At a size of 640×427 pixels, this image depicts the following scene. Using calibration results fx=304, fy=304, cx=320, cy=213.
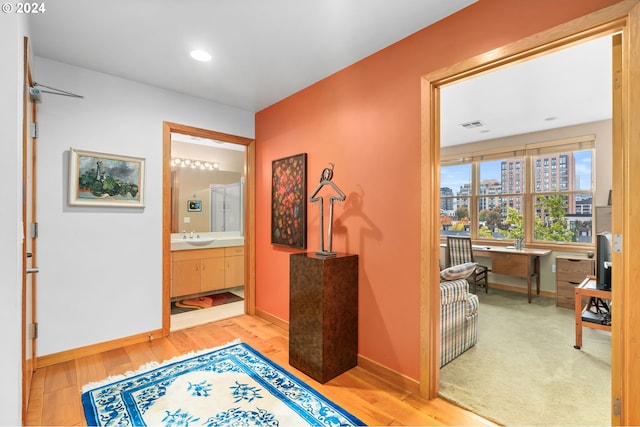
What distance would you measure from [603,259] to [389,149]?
206 centimetres

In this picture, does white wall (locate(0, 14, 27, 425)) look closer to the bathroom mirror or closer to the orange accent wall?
the orange accent wall

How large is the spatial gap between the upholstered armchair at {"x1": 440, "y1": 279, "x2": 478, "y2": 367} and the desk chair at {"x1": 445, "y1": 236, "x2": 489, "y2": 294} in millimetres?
2266

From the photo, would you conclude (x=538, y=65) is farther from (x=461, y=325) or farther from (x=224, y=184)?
(x=224, y=184)

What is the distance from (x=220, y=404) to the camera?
6.48 feet

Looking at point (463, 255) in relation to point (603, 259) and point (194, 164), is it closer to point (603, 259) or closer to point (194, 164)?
point (603, 259)

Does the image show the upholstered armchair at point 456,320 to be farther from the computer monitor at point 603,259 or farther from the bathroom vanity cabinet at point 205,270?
the bathroom vanity cabinet at point 205,270

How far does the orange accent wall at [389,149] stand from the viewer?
184 cm

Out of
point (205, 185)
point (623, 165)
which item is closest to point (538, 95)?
point (623, 165)

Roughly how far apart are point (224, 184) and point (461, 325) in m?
4.21

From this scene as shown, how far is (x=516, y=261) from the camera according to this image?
4.70 metres

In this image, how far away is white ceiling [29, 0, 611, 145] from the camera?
1.93 metres

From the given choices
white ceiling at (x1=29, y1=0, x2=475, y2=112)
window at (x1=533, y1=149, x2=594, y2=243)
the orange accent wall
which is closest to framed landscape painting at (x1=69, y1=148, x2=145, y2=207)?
white ceiling at (x1=29, y1=0, x2=475, y2=112)

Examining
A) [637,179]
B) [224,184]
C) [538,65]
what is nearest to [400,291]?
[637,179]

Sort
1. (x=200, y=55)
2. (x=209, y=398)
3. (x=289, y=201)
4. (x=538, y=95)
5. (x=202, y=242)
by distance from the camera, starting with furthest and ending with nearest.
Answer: (x=202, y=242) < (x=538, y=95) < (x=289, y=201) < (x=200, y=55) < (x=209, y=398)
